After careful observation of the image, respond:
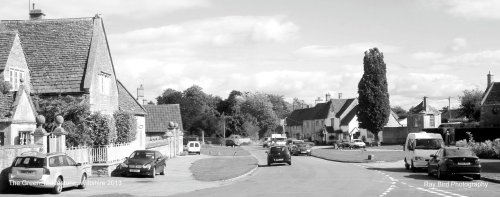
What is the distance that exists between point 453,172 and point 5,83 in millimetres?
22204

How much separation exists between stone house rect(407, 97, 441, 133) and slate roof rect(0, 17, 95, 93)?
6783cm

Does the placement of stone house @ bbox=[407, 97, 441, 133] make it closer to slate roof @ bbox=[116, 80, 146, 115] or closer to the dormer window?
slate roof @ bbox=[116, 80, 146, 115]

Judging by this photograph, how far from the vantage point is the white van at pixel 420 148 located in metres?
34.7

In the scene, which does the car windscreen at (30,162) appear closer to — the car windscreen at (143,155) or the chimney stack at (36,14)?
the car windscreen at (143,155)

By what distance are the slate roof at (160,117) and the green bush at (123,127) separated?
2636cm

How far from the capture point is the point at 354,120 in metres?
108

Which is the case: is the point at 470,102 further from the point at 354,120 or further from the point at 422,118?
the point at 354,120

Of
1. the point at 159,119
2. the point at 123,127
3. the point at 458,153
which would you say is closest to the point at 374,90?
the point at 159,119

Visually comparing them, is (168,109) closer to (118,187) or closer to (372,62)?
(372,62)

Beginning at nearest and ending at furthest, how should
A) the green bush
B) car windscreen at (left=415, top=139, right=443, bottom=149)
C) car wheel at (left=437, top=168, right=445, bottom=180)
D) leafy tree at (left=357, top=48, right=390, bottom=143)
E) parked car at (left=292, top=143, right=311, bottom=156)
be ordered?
car wheel at (left=437, top=168, right=445, bottom=180), car windscreen at (left=415, top=139, right=443, bottom=149), the green bush, parked car at (left=292, top=143, right=311, bottom=156), leafy tree at (left=357, top=48, right=390, bottom=143)

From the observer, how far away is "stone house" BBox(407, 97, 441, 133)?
94.8m

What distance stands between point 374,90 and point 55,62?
2249 inches

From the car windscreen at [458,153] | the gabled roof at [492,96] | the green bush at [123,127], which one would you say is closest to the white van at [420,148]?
A: the car windscreen at [458,153]

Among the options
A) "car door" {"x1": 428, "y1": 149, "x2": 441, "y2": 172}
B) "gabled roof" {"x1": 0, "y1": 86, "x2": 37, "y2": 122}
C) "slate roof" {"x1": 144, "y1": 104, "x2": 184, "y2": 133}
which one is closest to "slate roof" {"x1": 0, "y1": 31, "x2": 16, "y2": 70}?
"gabled roof" {"x1": 0, "y1": 86, "x2": 37, "y2": 122}
